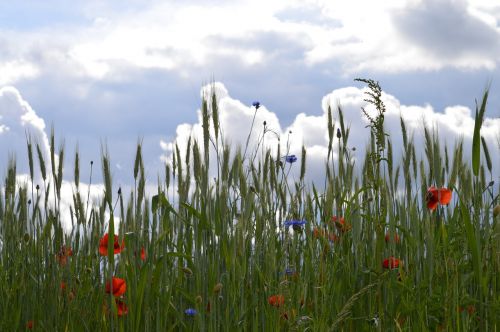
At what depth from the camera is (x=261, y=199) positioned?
2506 mm

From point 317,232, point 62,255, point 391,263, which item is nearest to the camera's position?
point 391,263

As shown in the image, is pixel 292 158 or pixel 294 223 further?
pixel 292 158

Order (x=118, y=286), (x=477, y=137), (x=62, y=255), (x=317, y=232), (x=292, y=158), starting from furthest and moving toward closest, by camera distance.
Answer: (x=292, y=158) → (x=62, y=255) → (x=317, y=232) → (x=118, y=286) → (x=477, y=137)

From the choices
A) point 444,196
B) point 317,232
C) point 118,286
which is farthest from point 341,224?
point 118,286

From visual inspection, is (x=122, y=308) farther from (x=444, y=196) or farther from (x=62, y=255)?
(x=444, y=196)

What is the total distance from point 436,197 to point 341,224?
1.22 feet

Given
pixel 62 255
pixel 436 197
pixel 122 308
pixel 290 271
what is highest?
pixel 436 197

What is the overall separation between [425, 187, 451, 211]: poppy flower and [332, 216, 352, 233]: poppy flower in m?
0.33

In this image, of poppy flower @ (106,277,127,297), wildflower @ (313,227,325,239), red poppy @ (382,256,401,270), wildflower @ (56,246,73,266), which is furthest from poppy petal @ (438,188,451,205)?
wildflower @ (56,246,73,266)

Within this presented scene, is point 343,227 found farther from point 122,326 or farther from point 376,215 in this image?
point 122,326

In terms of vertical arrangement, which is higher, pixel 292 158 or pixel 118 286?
pixel 292 158

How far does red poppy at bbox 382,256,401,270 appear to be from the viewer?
94.3 inches

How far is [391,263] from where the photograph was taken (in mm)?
2398

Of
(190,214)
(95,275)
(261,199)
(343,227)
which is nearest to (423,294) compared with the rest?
(343,227)
